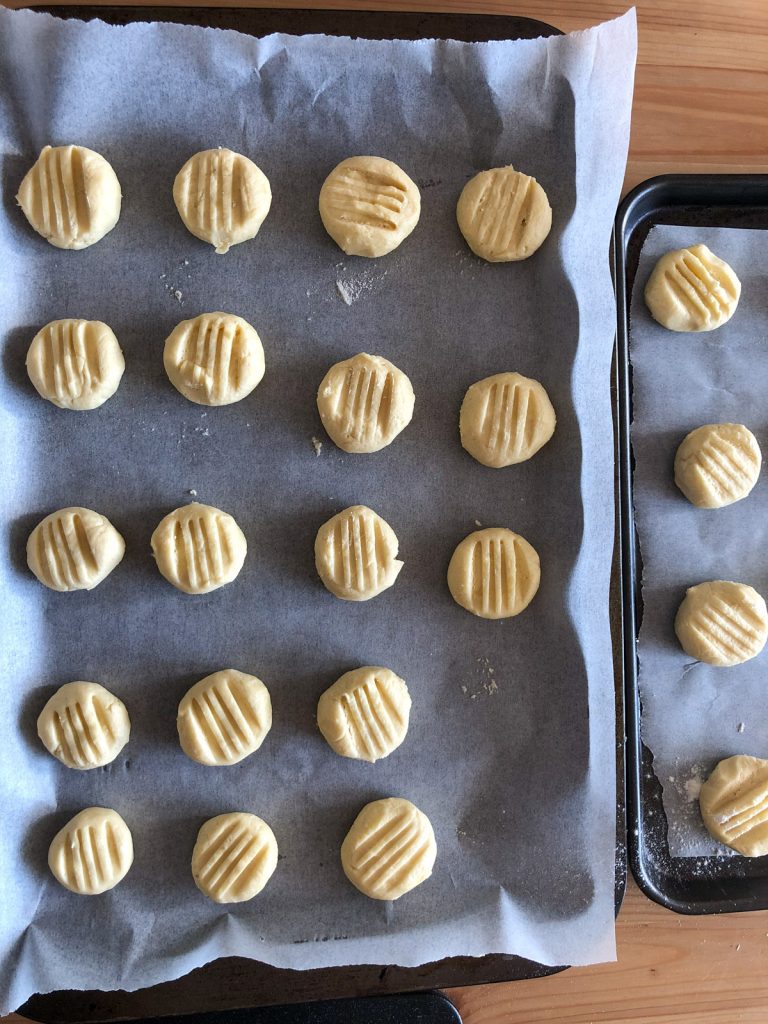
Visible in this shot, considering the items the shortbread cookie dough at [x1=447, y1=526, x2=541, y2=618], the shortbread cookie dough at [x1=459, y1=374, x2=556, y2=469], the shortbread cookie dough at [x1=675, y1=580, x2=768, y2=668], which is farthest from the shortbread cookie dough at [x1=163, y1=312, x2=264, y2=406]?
the shortbread cookie dough at [x1=675, y1=580, x2=768, y2=668]

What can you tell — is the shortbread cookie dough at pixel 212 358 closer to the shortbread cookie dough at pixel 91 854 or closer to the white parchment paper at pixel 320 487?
the white parchment paper at pixel 320 487

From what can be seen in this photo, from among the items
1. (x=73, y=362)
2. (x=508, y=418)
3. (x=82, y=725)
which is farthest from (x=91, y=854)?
(x=508, y=418)

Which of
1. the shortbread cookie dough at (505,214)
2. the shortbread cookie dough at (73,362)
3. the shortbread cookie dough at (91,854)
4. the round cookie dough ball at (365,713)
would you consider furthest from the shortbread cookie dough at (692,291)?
the shortbread cookie dough at (91,854)

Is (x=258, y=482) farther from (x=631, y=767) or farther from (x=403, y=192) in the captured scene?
(x=631, y=767)

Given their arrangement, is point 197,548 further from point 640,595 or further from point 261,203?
point 640,595

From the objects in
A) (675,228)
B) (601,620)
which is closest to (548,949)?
(601,620)

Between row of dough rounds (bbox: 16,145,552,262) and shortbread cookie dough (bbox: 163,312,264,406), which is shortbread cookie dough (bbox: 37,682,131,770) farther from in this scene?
row of dough rounds (bbox: 16,145,552,262)
